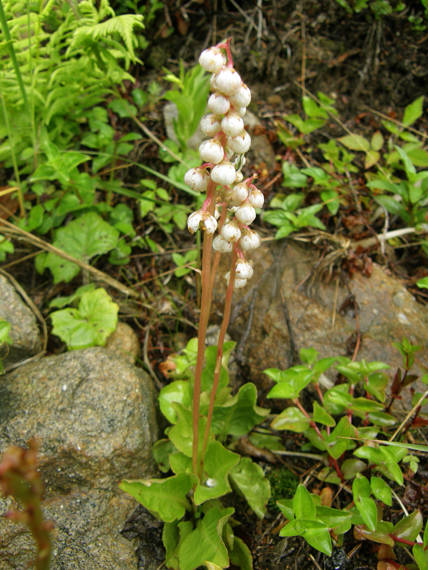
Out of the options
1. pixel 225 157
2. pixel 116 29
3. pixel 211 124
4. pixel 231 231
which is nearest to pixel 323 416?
pixel 231 231

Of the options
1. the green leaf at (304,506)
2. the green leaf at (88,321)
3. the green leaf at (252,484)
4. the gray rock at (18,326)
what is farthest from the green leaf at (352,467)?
the gray rock at (18,326)

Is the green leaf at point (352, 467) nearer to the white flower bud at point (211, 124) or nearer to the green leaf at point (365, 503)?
the green leaf at point (365, 503)

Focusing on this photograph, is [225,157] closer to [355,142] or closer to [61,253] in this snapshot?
[61,253]

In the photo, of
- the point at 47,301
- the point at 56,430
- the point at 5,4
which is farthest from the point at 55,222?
the point at 56,430

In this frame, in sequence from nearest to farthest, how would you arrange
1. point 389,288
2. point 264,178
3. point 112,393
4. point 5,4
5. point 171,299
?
point 112,393 → point 5,4 → point 389,288 → point 171,299 → point 264,178

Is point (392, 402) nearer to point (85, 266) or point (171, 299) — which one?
point (171, 299)
